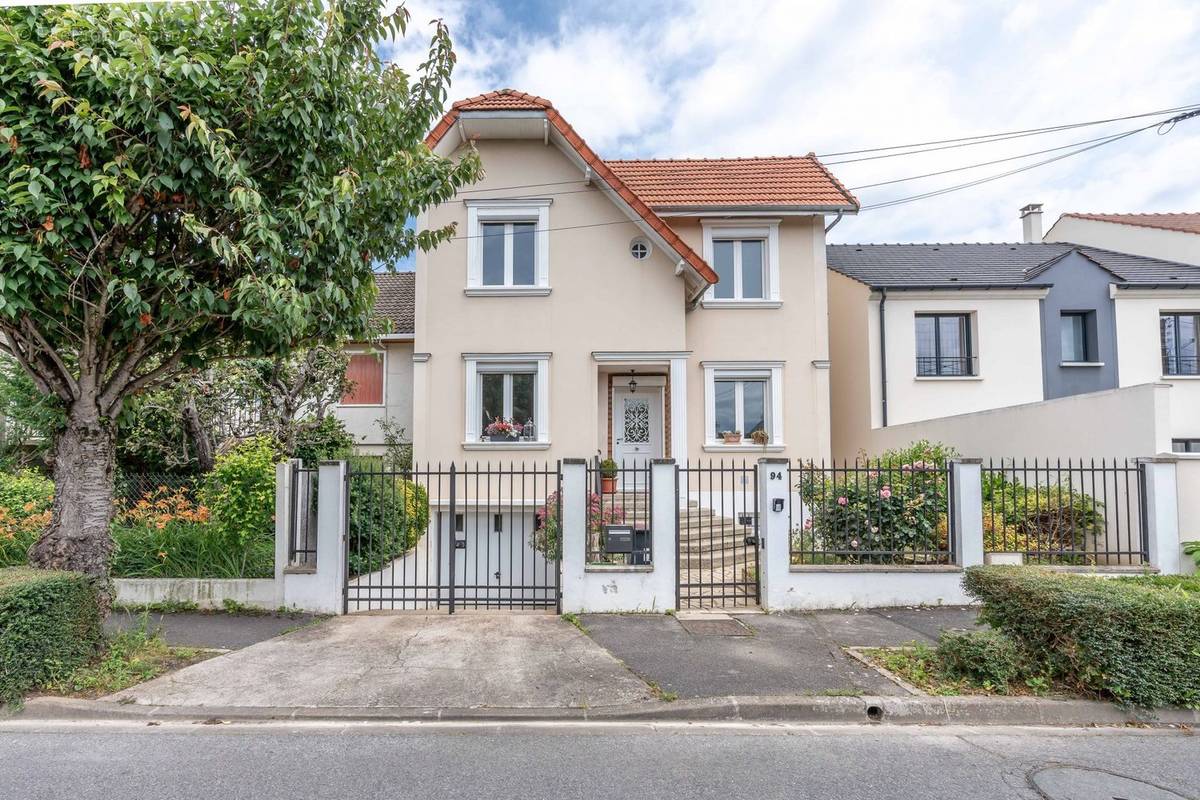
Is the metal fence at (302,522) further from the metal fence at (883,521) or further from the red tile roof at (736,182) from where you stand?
the red tile roof at (736,182)

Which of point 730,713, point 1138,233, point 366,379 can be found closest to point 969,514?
point 730,713

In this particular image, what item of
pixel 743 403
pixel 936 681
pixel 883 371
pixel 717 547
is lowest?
pixel 936 681

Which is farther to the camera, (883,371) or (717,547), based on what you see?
(883,371)

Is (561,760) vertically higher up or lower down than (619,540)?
lower down

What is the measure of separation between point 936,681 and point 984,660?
0.43m

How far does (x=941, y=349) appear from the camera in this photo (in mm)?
15438

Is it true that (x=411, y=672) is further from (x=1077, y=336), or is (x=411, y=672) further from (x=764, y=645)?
(x=1077, y=336)

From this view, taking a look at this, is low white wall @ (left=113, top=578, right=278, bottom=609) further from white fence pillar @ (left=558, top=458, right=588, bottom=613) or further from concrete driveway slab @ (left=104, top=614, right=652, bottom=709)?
white fence pillar @ (left=558, top=458, right=588, bottom=613)

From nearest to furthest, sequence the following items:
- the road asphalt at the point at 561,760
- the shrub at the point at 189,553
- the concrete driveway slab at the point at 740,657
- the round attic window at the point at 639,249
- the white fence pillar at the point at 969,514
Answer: the road asphalt at the point at 561,760 < the concrete driveway slab at the point at 740,657 < the white fence pillar at the point at 969,514 < the shrub at the point at 189,553 < the round attic window at the point at 639,249

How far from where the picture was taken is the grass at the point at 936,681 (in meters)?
5.32

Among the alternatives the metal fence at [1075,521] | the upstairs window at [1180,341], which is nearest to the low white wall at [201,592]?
the metal fence at [1075,521]

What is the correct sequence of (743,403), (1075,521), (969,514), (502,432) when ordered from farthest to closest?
(743,403), (502,432), (1075,521), (969,514)

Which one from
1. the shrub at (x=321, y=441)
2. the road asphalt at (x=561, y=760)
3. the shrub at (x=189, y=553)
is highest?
the shrub at (x=321, y=441)

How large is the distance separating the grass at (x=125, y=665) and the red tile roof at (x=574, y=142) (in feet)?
30.7
